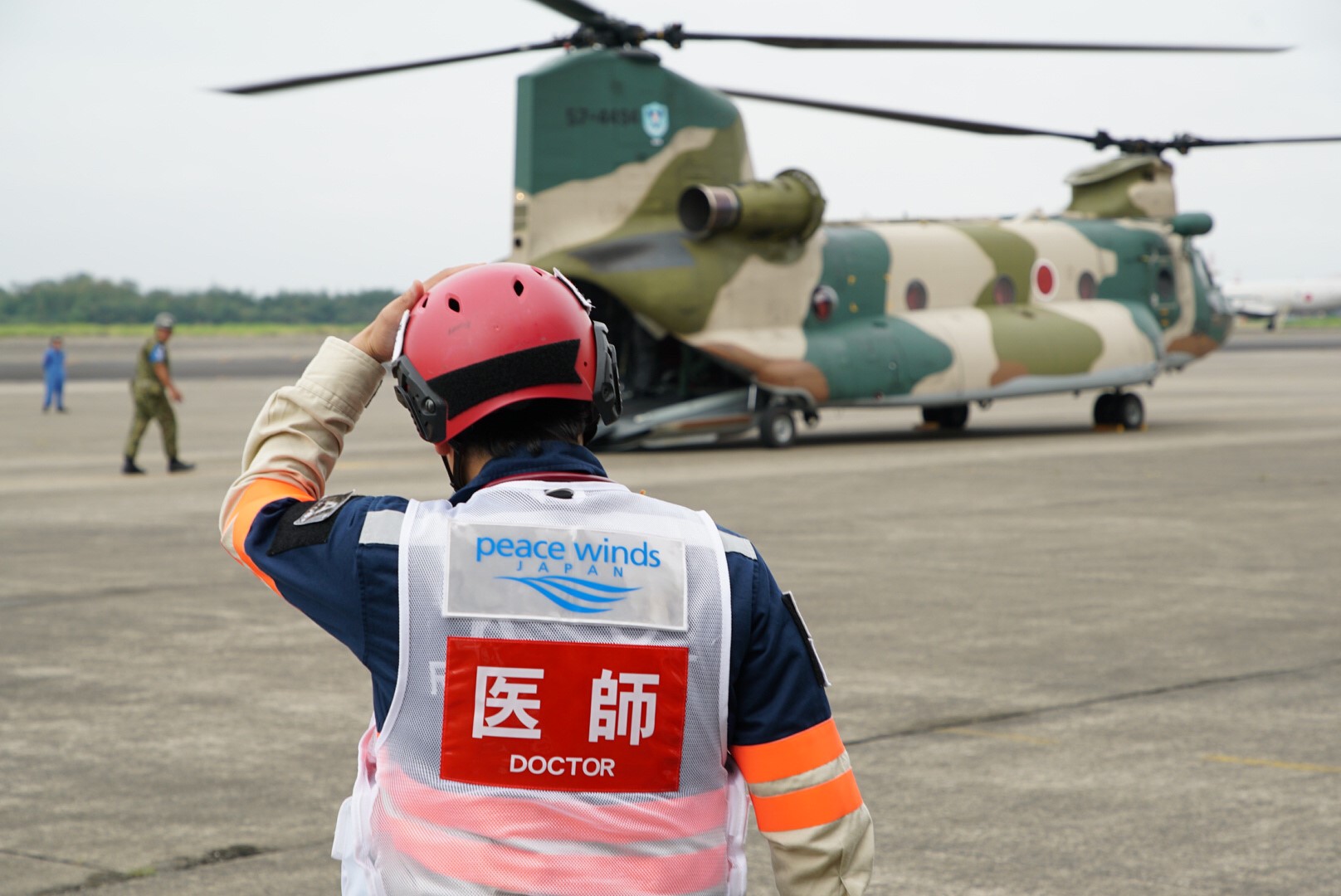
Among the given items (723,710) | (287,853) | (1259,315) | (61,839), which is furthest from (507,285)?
(1259,315)

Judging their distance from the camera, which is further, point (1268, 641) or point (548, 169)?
point (548, 169)

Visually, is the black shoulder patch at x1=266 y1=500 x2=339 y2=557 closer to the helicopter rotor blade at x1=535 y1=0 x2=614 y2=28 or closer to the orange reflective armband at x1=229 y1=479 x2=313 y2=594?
the orange reflective armband at x1=229 y1=479 x2=313 y2=594

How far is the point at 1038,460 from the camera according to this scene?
20062 millimetres

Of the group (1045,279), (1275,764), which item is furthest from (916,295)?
(1275,764)

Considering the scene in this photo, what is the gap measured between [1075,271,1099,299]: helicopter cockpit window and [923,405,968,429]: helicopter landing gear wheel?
2544 mm

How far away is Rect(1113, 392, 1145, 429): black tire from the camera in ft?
84.6

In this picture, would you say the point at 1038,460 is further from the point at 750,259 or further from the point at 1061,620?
the point at 1061,620

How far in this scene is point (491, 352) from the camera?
2.38 metres

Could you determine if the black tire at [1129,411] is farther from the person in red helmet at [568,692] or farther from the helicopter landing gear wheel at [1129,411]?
the person in red helmet at [568,692]

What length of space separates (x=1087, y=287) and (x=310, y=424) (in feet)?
80.2

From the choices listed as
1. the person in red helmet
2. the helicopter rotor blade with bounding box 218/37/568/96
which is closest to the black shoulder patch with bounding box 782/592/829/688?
the person in red helmet

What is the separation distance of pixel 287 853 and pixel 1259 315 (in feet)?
342

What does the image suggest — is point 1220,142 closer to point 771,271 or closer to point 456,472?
point 771,271

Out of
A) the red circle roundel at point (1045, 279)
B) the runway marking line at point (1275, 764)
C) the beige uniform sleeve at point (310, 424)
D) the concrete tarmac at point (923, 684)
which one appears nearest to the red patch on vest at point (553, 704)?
the beige uniform sleeve at point (310, 424)
